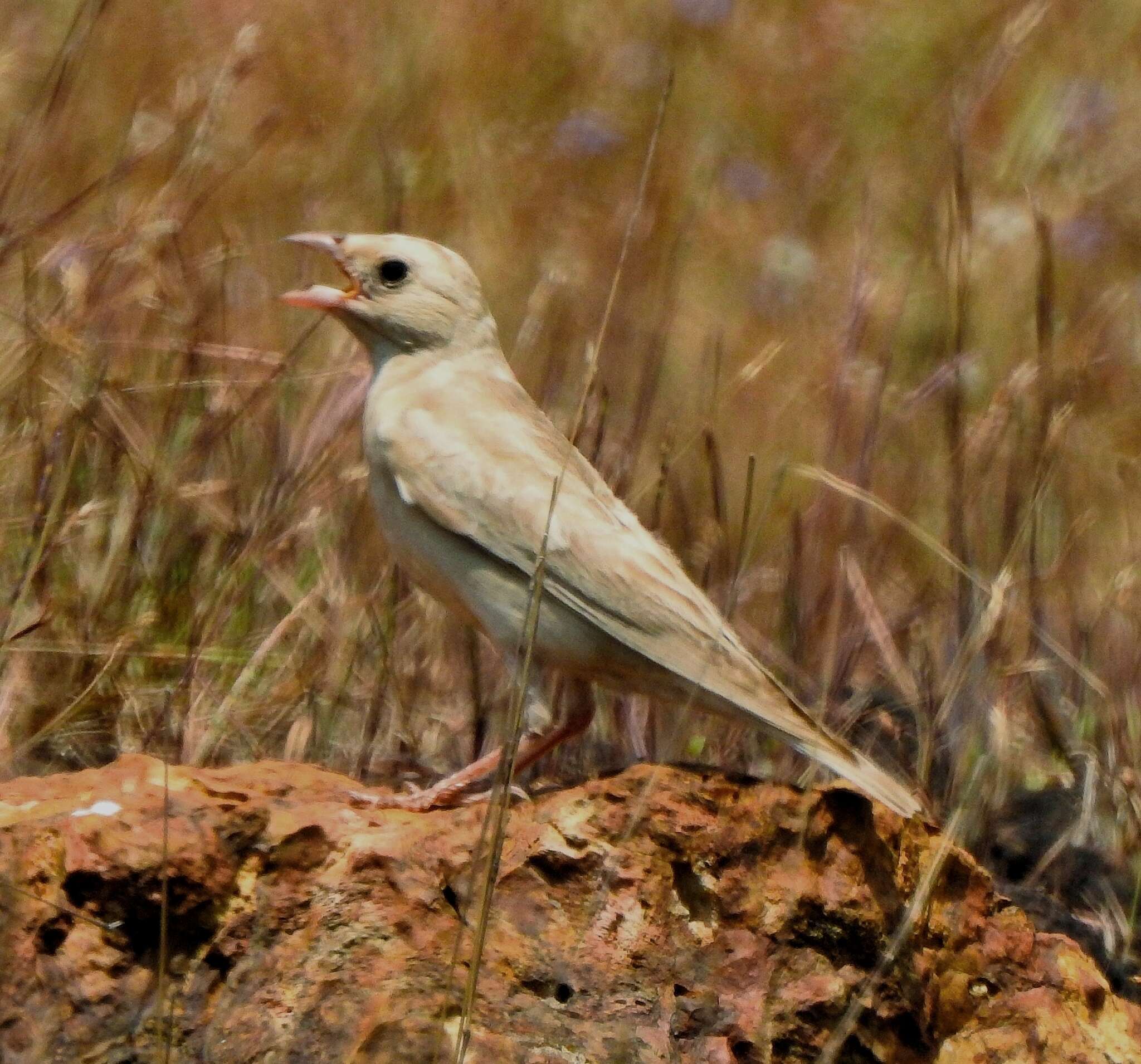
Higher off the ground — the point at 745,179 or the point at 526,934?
the point at 745,179

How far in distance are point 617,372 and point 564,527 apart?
88.7 inches

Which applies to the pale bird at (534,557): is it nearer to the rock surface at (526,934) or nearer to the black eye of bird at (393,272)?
the black eye of bird at (393,272)

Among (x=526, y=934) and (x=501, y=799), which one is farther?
(x=526, y=934)

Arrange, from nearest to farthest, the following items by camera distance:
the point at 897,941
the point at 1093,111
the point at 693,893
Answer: the point at 897,941
the point at 693,893
the point at 1093,111

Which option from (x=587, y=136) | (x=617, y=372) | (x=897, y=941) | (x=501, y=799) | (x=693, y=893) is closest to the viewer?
(x=501, y=799)

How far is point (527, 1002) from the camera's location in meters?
3.00

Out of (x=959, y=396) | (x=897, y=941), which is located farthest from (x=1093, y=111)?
(x=897, y=941)

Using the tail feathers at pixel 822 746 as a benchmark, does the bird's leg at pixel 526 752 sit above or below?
below

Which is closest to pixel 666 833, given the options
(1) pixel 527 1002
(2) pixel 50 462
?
(1) pixel 527 1002

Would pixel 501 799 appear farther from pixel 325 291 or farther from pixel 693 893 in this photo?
pixel 325 291

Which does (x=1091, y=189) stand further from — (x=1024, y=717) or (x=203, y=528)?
(x=203, y=528)

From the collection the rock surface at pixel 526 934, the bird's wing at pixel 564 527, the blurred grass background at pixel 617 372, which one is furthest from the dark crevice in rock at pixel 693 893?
the blurred grass background at pixel 617 372

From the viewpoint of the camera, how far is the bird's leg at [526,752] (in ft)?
11.8

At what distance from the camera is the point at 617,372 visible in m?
6.06
